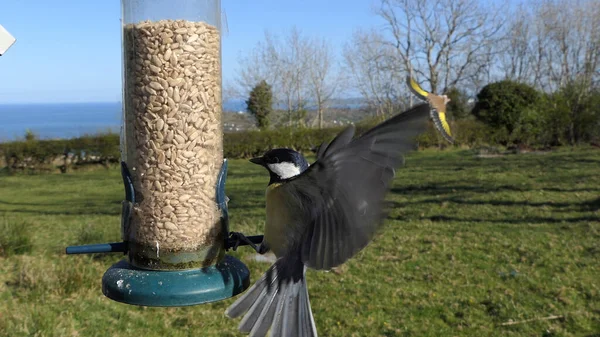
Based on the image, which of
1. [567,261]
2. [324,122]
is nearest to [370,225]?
[567,261]

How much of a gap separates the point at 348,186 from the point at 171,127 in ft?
3.10

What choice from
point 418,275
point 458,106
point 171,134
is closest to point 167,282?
point 171,134

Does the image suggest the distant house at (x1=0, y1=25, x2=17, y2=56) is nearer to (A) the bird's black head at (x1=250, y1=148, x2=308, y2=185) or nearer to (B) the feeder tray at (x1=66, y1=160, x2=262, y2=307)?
(B) the feeder tray at (x1=66, y1=160, x2=262, y2=307)

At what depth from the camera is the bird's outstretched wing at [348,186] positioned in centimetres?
181

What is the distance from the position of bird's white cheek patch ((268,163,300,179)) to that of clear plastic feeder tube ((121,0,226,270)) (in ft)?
1.19

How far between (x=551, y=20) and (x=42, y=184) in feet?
78.5

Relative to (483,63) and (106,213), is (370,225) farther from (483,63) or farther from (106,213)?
(483,63)

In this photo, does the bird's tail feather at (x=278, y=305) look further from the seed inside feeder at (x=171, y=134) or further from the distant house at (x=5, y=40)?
the distant house at (x=5, y=40)

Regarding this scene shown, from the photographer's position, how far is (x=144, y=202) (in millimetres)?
2697

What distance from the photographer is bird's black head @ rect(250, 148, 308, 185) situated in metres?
2.53

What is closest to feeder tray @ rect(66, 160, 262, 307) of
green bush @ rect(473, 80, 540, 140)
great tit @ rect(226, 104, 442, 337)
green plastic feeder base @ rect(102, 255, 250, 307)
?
green plastic feeder base @ rect(102, 255, 250, 307)

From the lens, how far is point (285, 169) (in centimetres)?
254

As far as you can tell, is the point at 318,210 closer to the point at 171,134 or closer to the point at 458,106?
the point at 171,134

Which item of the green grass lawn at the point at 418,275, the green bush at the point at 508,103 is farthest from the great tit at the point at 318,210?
the green bush at the point at 508,103
